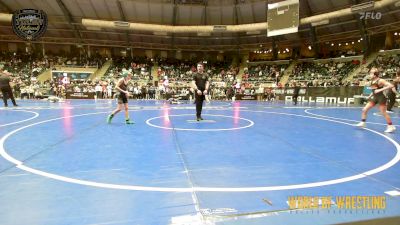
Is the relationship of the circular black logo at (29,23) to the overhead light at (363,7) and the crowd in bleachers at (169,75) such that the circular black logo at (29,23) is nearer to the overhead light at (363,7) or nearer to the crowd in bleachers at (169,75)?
the crowd in bleachers at (169,75)

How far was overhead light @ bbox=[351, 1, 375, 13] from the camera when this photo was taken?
2586 cm

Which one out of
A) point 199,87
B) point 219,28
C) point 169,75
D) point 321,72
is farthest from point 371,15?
point 199,87

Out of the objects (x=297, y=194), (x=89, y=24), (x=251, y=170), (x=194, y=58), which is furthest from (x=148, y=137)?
(x=194, y=58)

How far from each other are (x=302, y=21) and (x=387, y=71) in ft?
31.9

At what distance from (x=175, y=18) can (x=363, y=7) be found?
19912mm

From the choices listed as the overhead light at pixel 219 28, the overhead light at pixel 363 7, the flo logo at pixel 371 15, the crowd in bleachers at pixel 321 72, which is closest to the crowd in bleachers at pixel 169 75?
the crowd in bleachers at pixel 321 72

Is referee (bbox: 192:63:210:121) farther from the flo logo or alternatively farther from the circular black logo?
the flo logo

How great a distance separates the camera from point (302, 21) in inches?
1247

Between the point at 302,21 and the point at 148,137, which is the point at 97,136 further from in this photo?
the point at 302,21

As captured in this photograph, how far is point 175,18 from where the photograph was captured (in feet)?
117

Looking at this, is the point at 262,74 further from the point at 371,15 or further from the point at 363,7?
the point at 363,7

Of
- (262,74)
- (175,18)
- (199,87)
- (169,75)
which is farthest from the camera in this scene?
(262,74)

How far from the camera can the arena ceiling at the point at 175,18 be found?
31.7 m

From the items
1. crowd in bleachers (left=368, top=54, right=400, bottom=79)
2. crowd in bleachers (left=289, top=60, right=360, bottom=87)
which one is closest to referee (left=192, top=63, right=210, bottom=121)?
crowd in bleachers (left=368, top=54, right=400, bottom=79)
